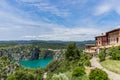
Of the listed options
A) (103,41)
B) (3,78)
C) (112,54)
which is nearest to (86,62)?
(112,54)

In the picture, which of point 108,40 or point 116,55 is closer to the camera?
point 116,55

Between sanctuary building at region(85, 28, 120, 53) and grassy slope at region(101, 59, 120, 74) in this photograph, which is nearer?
grassy slope at region(101, 59, 120, 74)

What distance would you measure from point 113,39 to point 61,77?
38846 millimetres

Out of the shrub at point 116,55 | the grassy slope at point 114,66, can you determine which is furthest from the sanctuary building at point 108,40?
the grassy slope at point 114,66

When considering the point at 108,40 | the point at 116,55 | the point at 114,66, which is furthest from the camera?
the point at 108,40

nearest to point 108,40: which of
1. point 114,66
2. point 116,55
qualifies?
point 116,55

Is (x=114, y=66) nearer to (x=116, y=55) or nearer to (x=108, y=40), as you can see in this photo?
(x=116, y=55)

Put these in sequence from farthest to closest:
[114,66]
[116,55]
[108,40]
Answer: [108,40] < [116,55] < [114,66]

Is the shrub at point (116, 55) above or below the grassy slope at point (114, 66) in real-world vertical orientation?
above

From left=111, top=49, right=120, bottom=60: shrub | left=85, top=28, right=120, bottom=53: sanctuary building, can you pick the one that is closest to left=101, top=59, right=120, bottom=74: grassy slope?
left=111, top=49, right=120, bottom=60: shrub

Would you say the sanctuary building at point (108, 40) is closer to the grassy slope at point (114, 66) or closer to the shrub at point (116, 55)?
the shrub at point (116, 55)

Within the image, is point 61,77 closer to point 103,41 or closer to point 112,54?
point 112,54

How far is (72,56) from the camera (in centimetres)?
5559

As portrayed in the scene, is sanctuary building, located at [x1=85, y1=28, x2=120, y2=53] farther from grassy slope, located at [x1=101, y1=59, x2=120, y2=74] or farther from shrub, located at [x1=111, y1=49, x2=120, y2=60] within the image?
grassy slope, located at [x1=101, y1=59, x2=120, y2=74]
